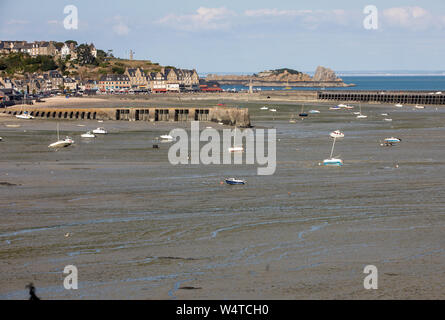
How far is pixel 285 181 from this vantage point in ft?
182

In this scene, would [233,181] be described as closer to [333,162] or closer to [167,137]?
[333,162]

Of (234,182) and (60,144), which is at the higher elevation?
(60,144)

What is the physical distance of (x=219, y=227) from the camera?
40.0 metres

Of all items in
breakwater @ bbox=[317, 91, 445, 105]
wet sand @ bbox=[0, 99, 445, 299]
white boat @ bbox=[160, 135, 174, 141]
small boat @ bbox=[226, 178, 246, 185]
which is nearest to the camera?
wet sand @ bbox=[0, 99, 445, 299]

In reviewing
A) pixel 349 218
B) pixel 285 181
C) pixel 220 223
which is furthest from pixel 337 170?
pixel 220 223

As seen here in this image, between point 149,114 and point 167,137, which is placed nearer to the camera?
point 167,137

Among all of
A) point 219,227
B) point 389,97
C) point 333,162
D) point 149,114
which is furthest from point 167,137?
point 389,97

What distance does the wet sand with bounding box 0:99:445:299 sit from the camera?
30.9m

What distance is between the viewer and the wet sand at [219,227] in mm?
30906

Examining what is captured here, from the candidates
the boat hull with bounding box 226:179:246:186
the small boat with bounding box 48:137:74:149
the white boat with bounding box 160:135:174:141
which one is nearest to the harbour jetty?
the white boat with bounding box 160:135:174:141

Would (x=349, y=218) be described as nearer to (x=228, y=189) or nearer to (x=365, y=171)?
(x=228, y=189)

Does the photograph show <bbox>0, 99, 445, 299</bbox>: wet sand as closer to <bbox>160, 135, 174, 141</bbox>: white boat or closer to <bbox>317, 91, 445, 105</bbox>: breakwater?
<bbox>160, 135, 174, 141</bbox>: white boat
